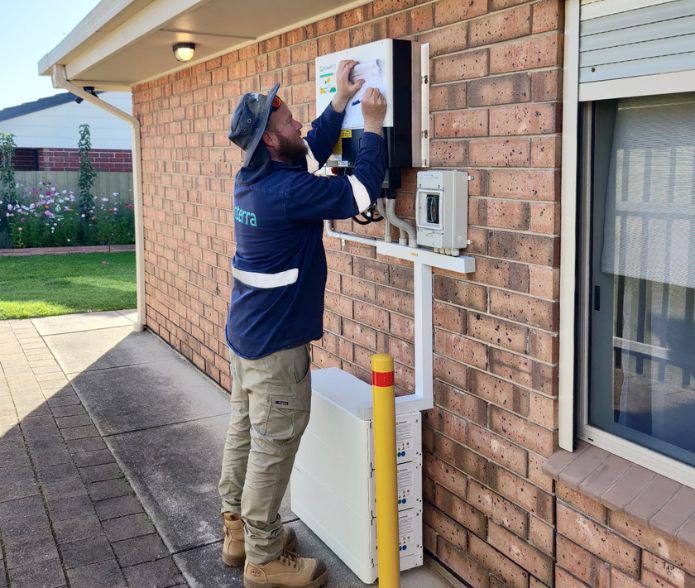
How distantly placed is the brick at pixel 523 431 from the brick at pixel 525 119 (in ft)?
3.66

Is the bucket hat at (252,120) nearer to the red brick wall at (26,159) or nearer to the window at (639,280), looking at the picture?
the window at (639,280)

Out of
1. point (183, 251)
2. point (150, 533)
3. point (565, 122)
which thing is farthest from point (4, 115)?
point (565, 122)

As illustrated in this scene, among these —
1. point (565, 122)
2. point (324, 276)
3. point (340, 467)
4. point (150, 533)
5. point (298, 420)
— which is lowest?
point (150, 533)

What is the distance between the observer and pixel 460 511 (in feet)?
12.2

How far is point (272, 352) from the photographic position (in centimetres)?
363

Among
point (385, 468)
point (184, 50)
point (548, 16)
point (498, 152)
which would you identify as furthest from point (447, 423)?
point (184, 50)

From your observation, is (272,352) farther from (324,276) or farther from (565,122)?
(565,122)

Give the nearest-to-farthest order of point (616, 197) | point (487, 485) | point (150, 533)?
point (616, 197)
point (487, 485)
point (150, 533)

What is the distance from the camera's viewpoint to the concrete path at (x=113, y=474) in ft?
13.1

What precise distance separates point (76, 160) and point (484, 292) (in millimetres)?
18630

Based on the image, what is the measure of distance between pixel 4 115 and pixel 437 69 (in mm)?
23076

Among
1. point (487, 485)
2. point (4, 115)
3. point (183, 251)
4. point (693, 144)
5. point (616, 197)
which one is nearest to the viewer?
point (693, 144)

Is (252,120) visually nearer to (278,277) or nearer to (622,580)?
(278,277)

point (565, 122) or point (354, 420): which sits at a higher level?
point (565, 122)
